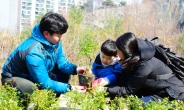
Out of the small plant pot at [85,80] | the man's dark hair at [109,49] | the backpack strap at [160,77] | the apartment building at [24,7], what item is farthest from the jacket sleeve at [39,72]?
the apartment building at [24,7]

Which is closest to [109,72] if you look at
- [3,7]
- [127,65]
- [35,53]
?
[127,65]

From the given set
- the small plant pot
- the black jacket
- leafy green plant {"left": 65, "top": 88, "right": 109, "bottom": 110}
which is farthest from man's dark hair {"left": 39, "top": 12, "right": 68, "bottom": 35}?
leafy green plant {"left": 65, "top": 88, "right": 109, "bottom": 110}

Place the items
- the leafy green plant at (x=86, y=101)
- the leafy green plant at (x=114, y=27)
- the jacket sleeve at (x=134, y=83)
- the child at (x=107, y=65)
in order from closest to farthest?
1. the leafy green plant at (x=86, y=101)
2. the jacket sleeve at (x=134, y=83)
3. the child at (x=107, y=65)
4. the leafy green plant at (x=114, y=27)

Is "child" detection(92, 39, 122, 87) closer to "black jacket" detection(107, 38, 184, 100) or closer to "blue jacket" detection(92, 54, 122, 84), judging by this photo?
"blue jacket" detection(92, 54, 122, 84)

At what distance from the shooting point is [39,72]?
9.55ft

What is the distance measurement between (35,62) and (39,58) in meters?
0.05

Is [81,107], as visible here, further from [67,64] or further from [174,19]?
[174,19]

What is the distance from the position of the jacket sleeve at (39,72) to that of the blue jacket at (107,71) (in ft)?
1.59

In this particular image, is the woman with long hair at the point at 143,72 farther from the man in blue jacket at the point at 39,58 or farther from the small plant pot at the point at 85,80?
the man in blue jacket at the point at 39,58

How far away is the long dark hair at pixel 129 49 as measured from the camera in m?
2.90

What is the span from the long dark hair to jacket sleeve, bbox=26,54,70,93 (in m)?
0.56

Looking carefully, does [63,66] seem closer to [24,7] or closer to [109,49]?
[109,49]

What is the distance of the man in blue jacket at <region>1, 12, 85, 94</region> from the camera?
115 inches

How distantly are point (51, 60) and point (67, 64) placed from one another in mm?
301
